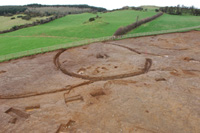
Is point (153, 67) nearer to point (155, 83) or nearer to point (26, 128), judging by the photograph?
point (155, 83)

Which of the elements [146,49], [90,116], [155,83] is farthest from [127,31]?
[90,116]

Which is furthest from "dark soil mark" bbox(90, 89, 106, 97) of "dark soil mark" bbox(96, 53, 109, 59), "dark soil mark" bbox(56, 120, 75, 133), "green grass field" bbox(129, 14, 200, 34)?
"green grass field" bbox(129, 14, 200, 34)

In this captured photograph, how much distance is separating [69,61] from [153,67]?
39.3 feet

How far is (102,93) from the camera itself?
A: 12961mm

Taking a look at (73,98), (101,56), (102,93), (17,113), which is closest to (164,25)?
(101,56)

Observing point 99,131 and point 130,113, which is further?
point 130,113

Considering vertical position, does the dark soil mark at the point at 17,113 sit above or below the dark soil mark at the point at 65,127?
above

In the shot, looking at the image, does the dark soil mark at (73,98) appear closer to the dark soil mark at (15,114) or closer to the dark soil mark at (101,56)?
the dark soil mark at (15,114)

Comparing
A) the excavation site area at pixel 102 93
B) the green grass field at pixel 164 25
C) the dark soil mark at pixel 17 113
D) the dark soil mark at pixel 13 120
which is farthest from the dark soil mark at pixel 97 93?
the green grass field at pixel 164 25

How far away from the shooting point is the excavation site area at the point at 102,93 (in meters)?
9.62

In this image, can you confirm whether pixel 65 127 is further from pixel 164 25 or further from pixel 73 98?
pixel 164 25

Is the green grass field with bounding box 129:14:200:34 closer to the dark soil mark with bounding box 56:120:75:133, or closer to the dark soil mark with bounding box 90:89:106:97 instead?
the dark soil mark with bounding box 90:89:106:97

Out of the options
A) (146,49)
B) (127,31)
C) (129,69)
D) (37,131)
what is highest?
(127,31)

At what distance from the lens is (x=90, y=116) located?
405 inches
